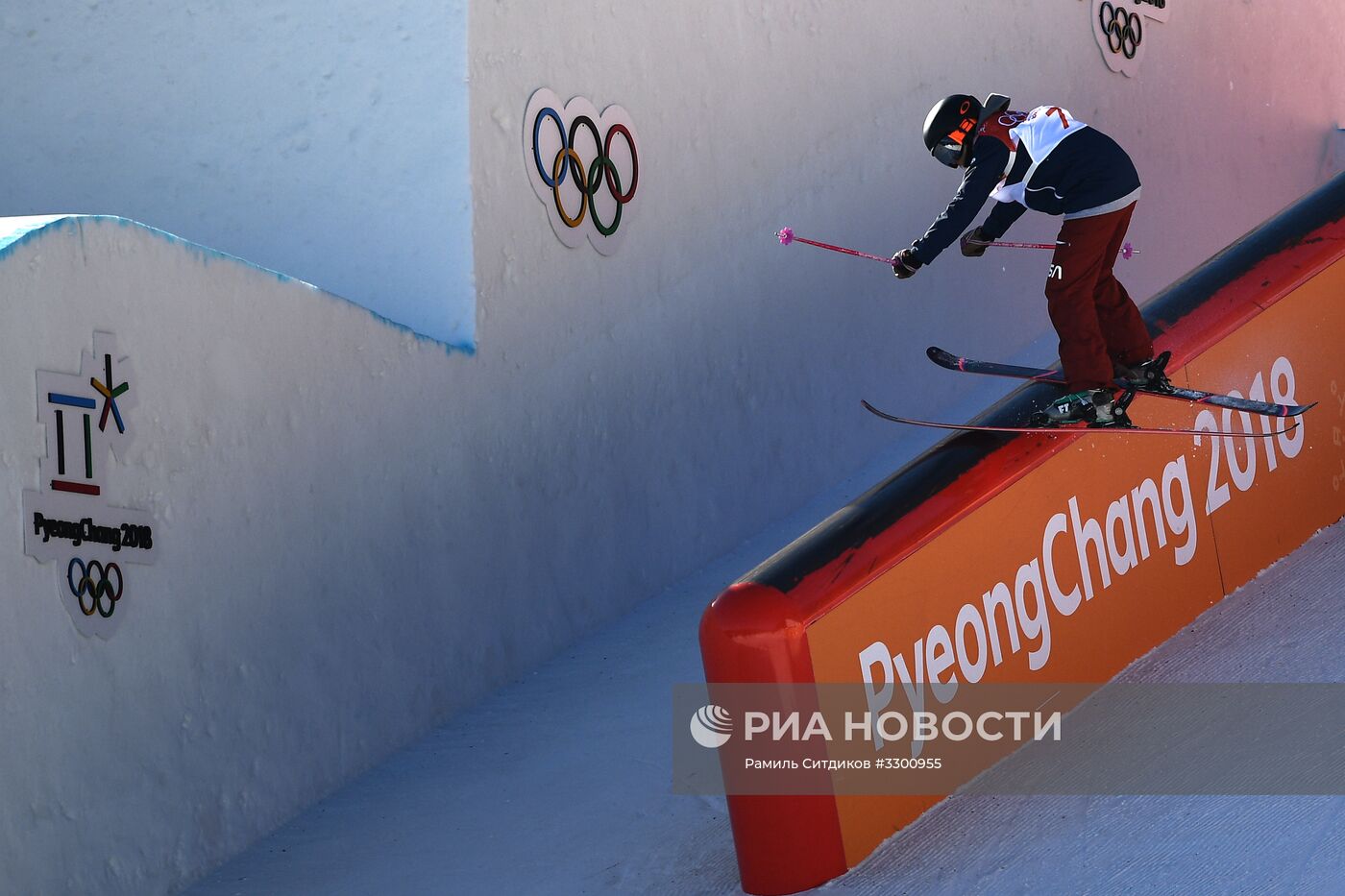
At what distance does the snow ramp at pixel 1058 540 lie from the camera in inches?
192

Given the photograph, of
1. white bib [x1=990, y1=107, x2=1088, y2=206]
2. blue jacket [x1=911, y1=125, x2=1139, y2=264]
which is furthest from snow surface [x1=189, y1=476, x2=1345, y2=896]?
white bib [x1=990, y1=107, x2=1088, y2=206]

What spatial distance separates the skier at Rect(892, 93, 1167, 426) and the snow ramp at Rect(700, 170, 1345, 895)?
0.17 metres

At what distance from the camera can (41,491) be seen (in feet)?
16.9

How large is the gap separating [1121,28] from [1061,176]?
280 inches

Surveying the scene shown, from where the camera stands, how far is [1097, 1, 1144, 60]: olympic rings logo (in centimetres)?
1210

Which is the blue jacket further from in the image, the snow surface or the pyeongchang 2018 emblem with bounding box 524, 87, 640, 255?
the pyeongchang 2018 emblem with bounding box 524, 87, 640, 255

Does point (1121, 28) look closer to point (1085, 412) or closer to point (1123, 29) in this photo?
point (1123, 29)

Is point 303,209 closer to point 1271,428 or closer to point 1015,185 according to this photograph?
point 1015,185

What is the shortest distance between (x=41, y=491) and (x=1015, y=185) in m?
3.54

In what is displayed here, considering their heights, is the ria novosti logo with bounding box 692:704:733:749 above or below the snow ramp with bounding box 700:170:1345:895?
below

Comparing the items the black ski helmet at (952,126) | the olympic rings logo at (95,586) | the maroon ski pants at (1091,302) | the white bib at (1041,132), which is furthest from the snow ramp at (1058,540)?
the olympic rings logo at (95,586)

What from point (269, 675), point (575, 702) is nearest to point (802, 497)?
point (575, 702)

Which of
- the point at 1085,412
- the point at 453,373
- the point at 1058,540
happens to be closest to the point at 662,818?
the point at 1058,540

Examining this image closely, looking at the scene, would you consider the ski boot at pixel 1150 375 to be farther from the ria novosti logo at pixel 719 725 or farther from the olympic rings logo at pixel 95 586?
the olympic rings logo at pixel 95 586
